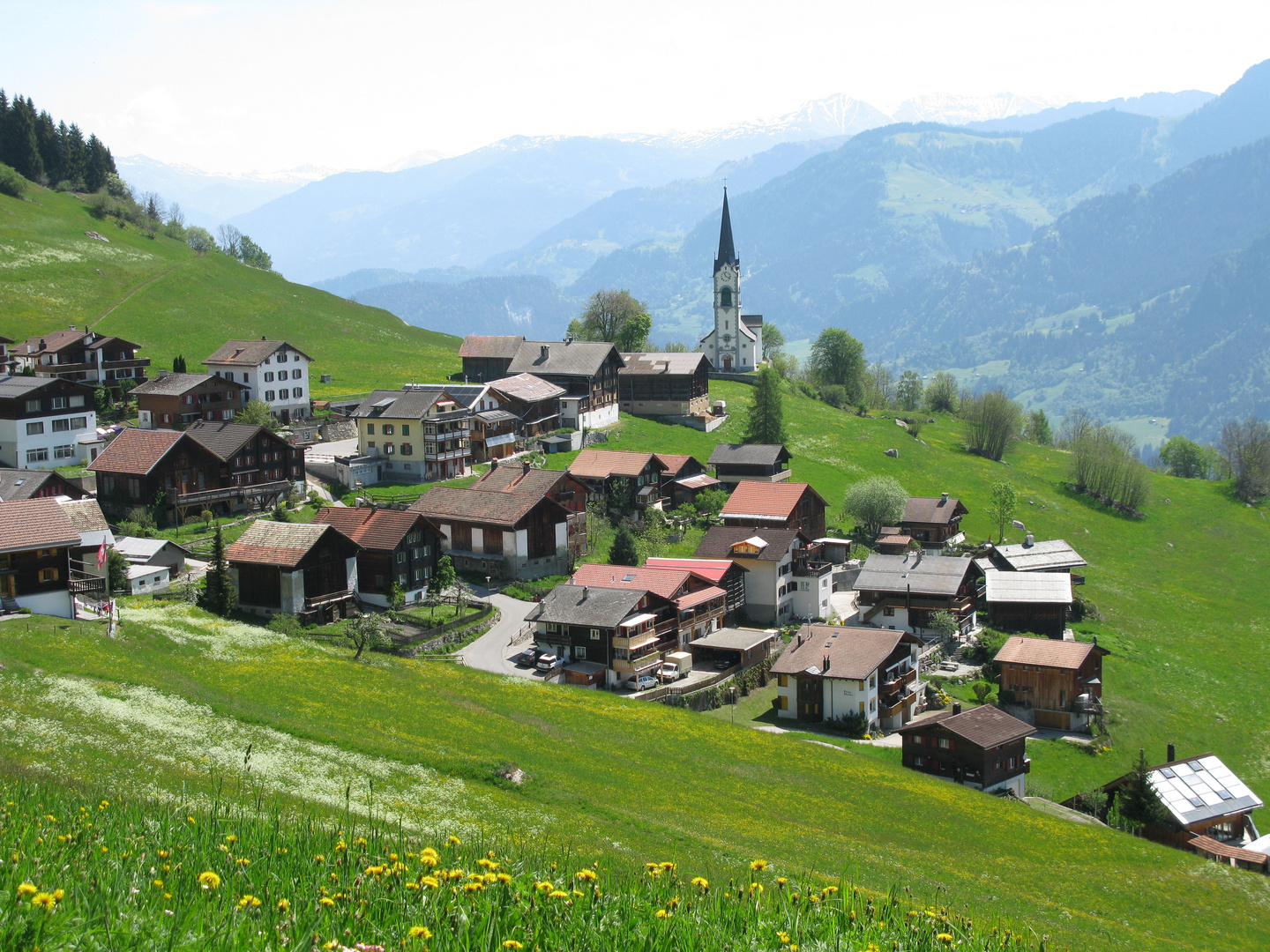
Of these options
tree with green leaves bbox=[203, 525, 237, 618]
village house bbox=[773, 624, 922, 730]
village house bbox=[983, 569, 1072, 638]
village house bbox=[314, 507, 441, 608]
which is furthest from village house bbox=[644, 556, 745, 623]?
tree with green leaves bbox=[203, 525, 237, 618]

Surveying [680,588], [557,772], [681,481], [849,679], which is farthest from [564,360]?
[557,772]

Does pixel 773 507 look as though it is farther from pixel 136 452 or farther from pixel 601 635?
pixel 136 452

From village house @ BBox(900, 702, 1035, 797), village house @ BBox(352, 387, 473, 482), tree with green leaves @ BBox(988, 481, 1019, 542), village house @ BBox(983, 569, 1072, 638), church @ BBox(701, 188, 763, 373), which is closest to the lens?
village house @ BBox(900, 702, 1035, 797)

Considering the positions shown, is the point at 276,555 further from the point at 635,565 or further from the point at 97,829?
the point at 97,829

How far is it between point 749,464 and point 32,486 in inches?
2562

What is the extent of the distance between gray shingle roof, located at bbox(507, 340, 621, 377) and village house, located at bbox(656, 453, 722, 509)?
68.5ft

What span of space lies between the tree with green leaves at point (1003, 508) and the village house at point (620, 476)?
39.1 meters

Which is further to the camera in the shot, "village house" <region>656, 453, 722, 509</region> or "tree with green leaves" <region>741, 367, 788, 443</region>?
"tree with green leaves" <region>741, 367, 788, 443</region>

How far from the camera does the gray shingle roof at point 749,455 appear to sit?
349 feet

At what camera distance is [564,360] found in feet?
399

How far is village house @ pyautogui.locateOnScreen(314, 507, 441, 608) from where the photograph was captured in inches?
2689

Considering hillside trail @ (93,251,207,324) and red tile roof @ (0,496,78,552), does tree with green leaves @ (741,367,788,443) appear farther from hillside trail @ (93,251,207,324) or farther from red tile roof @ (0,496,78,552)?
red tile roof @ (0,496,78,552)

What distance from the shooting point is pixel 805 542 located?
86.5 meters

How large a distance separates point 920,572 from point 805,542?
9687 millimetres
